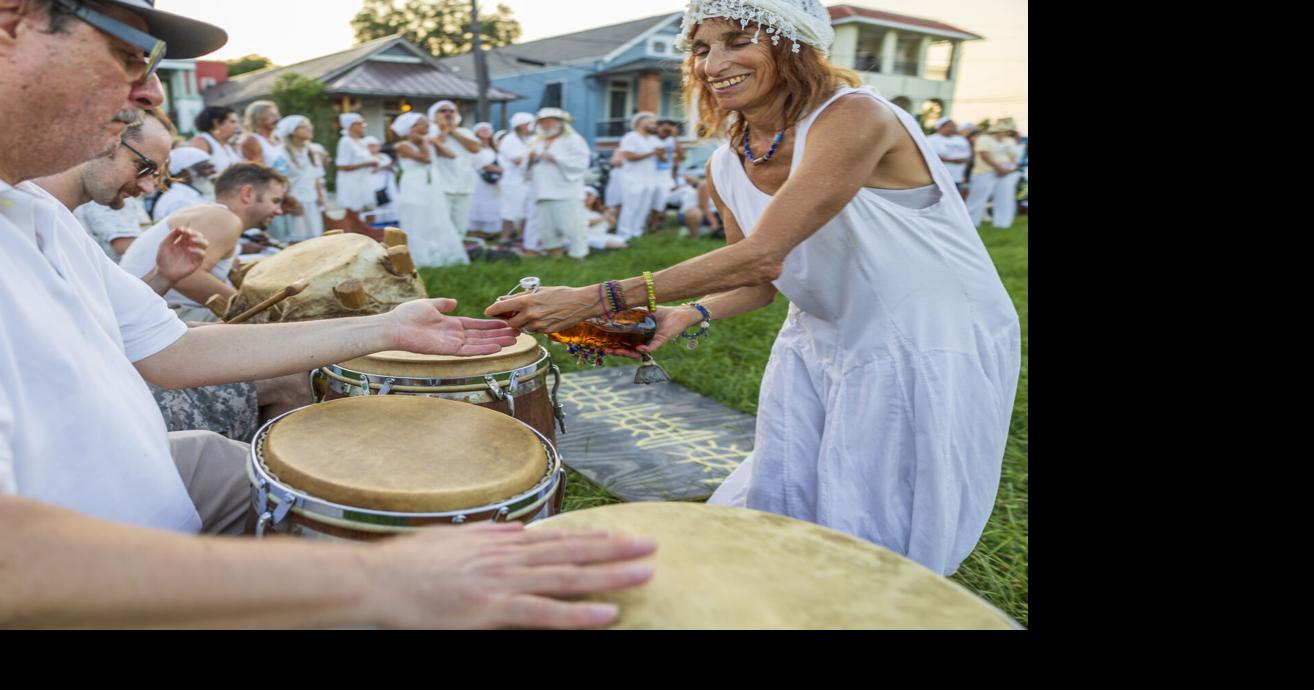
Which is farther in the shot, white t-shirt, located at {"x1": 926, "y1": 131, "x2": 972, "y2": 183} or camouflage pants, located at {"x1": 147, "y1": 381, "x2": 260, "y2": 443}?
white t-shirt, located at {"x1": 926, "y1": 131, "x2": 972, "y2": 183}

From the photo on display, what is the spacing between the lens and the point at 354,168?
445 inches

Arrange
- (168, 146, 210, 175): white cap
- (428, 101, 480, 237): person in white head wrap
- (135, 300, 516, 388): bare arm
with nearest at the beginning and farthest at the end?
(135, 300, 516, 388): bare arm, (168, 146, 210, 175): white cap, (428, 101, 480, 237): person in white head wrap

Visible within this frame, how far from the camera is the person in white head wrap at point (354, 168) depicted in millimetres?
11234

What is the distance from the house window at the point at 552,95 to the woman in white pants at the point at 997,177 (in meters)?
19.1

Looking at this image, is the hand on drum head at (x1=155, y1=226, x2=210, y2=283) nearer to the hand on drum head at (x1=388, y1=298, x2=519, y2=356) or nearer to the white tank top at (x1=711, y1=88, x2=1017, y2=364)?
the hand on drum head at (x1=388, y1=298, x2=519, y2=356)

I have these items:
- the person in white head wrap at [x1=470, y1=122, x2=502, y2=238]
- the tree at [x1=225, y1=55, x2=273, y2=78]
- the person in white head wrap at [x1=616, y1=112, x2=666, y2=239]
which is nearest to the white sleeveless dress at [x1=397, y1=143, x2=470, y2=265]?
the person in white head wrap at [x1=470, y1=122, x2=502, y2=238]

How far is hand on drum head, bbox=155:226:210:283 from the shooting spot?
10.7 feet

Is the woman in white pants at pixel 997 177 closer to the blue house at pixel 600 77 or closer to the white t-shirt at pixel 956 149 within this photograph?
the white t-shirt at pixel 956 149

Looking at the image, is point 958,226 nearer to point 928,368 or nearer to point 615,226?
point 928,368

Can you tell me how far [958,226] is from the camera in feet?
7.64

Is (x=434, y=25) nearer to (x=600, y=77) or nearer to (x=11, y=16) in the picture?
(x=600, y=77)

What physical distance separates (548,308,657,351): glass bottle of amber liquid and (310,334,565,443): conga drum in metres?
0.15
